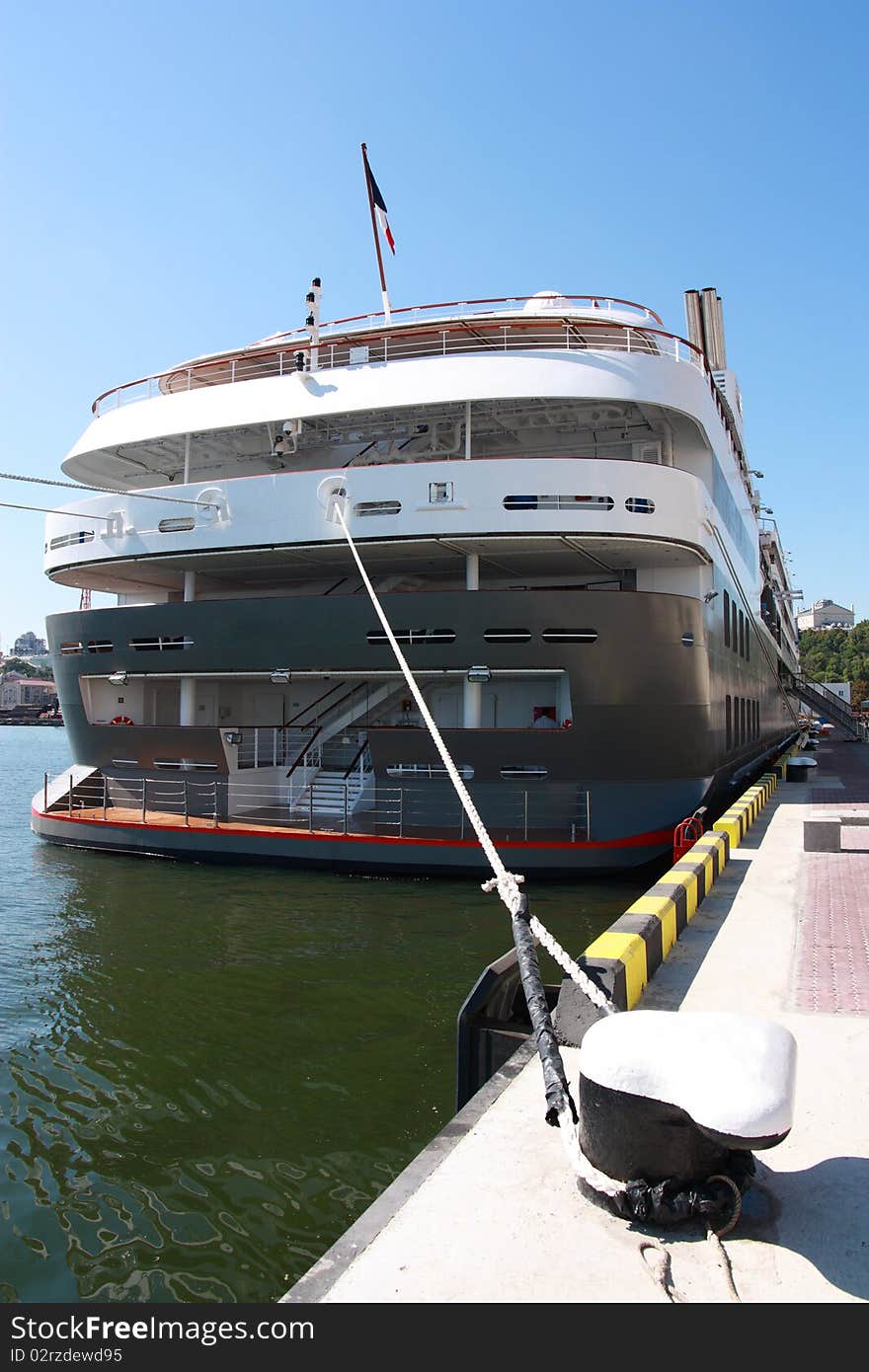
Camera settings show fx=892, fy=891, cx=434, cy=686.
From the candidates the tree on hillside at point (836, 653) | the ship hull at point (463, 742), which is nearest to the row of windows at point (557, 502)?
the ship hull at point (463, 742)

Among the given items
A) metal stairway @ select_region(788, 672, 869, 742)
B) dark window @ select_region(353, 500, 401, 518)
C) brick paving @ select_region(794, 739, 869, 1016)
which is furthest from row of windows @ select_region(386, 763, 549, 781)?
metal stairway @ select_region(788, 672, 869, 742)

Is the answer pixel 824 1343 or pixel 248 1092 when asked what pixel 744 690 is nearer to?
pixel 248 1092

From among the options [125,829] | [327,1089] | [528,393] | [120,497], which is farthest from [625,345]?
[327,1089]

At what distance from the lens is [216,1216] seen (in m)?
4.48

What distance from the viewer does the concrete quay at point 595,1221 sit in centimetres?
275

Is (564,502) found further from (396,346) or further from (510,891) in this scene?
(510,891)

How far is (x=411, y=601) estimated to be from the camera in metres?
13.4

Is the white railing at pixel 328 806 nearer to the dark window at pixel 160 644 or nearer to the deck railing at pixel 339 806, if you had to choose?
the deck railing at pixel 339 806

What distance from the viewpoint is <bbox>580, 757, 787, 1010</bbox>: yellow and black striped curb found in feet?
16.3

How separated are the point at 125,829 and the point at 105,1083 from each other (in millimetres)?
9222

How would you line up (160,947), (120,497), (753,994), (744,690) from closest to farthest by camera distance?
(753,994) → (160,947) → (120,497) → (744,690)

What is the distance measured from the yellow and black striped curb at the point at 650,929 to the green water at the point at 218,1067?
147cm

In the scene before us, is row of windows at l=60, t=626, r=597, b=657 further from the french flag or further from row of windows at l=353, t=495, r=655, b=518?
the french flag

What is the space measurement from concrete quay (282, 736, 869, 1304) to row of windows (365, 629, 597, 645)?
7.88 meters
